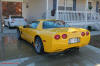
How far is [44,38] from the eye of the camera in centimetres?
544

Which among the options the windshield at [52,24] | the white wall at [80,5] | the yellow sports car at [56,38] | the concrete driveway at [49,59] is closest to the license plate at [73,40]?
the yellow sports car at [56,38]

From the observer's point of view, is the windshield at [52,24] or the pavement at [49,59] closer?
the pavement at [49,59]

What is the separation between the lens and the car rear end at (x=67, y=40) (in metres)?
5.02

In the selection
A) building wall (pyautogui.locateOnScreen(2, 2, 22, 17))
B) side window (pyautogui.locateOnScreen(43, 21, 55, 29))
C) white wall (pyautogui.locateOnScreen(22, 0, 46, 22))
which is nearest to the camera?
side window (pyautogui.locateOnScreen(43, 21, 55, 29))

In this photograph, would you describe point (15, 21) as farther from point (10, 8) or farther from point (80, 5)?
point (10, 8)

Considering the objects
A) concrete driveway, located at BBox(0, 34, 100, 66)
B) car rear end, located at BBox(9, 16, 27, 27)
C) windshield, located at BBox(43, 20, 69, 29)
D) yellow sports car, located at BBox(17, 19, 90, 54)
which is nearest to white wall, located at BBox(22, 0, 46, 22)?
car rear end, located at BBox(9, 16, 27, 27)

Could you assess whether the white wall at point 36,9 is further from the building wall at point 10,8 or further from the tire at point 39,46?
the tire at point 39,46

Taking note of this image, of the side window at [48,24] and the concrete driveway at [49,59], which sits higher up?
the side window at [48,24]

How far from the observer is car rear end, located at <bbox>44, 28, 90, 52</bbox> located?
502 cm

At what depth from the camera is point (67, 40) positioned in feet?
16.9

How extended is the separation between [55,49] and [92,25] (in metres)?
9.21

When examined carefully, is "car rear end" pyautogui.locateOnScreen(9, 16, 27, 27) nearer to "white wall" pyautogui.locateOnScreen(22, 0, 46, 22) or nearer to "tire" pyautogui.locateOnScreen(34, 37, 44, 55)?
"white wall" pyautogui.locateOnScreen(22, 0, 46, 22)

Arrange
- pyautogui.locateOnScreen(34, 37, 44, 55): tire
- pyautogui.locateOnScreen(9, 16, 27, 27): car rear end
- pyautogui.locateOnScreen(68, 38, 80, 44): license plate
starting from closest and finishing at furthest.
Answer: pyautogui.locateOnScreen(68, 38, 80, 44): license plate, pyautogui.locateOnScreen(34, 37, 44, 55): tire, pyautogui.locateOnScreen(9, 16, 27, 27): car rear end

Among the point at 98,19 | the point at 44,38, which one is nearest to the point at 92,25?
the point at 98,19
